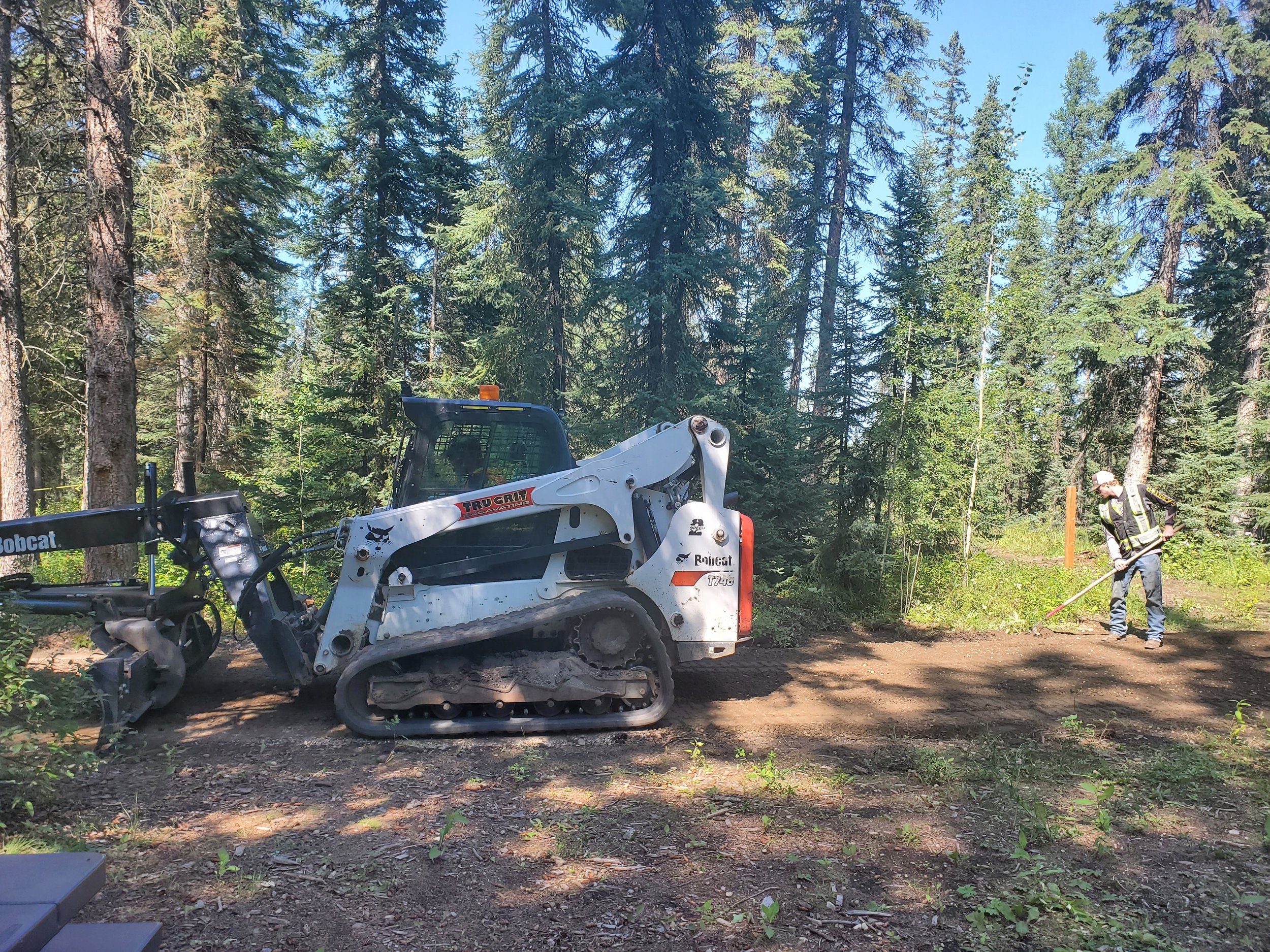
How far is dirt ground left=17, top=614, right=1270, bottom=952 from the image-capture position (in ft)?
11.2

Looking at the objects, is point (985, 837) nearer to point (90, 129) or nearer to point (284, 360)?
point (90, 129)

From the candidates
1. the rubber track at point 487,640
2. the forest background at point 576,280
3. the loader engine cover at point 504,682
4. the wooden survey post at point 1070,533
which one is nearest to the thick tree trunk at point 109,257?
the forest background at point 576,280

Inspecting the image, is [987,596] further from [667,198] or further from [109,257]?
[109,257]

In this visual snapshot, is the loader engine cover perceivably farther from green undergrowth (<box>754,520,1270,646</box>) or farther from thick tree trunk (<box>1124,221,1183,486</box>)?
thick tree trunk (<box>1124,221,1183,486</box>)

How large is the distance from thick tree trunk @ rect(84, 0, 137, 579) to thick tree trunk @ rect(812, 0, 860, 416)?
17.6 metres

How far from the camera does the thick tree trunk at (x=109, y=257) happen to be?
9383 millimetres

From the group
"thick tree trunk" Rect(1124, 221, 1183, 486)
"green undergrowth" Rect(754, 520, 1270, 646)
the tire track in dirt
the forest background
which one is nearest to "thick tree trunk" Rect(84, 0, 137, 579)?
the forest background

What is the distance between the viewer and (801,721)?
21.1ft

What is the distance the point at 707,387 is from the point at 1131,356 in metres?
10.7

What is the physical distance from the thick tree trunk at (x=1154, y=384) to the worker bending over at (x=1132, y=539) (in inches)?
351

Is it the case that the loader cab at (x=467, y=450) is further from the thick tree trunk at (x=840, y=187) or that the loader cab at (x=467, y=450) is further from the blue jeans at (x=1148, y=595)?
the thick tree trunk at (x=840, y=187)

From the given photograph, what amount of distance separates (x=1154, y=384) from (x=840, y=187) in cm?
1126

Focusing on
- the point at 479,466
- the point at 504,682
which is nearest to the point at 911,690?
the point at 504,682

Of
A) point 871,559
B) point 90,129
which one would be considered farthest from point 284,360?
point 871,559
